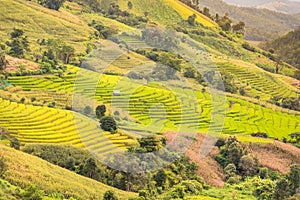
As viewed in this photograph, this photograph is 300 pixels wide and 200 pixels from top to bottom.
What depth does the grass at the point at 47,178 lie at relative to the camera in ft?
60.1

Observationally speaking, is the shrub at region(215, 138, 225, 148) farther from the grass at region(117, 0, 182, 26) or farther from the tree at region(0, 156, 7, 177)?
the grass at region(117, 0, 182, 26)

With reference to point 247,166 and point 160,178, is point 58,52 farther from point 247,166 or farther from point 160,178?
point 160,178

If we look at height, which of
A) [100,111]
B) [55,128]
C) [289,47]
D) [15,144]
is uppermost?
[289,47]

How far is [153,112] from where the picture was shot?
36.8 m

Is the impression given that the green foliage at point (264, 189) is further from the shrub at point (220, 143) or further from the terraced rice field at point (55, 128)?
the terraced rice field at point (55, 128)

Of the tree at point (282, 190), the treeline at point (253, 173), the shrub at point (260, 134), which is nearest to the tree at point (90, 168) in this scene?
the treeline at point (253, 173)

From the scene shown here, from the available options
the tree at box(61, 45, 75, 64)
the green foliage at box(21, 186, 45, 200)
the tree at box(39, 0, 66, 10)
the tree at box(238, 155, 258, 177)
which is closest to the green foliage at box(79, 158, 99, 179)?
the green foliage at box(21, 186, 45, 200)

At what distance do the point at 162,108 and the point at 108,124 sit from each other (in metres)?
10.4

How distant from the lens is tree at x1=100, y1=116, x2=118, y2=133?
94.7 feet

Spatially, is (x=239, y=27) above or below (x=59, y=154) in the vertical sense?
above

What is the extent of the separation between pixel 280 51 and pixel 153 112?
229ft

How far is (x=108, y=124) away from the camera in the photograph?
2891cm

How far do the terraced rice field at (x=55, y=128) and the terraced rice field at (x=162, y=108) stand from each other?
9.40 feet

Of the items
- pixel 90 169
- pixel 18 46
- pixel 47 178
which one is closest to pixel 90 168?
pixel 90 169
